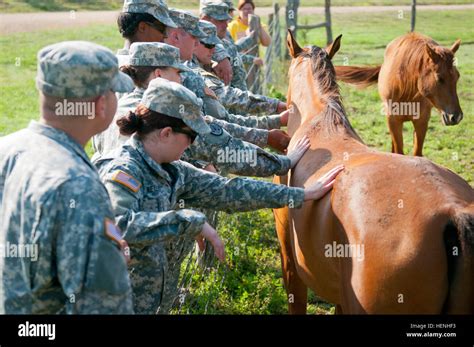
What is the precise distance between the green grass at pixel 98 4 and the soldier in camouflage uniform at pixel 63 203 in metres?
21.0

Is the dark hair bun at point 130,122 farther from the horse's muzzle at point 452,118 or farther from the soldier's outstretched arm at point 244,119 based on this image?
the horse's muzzle at point 452,118

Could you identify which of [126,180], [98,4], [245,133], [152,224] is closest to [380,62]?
[98,4]

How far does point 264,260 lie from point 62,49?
4691 mm

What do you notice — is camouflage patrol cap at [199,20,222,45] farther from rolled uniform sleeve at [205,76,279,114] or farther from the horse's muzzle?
the horse's muzzle

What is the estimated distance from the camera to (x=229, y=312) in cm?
592

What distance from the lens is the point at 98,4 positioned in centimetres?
2488

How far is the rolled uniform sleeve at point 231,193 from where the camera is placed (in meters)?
3.86

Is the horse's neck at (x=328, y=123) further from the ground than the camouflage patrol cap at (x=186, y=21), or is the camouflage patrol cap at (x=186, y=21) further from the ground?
the camouflage patrol cap at (x=186, y=21)

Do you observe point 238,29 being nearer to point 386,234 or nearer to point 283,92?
point 283,92

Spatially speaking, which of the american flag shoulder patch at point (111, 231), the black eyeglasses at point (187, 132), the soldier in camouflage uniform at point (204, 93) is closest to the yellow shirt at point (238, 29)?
the soldier in camouflage uniform at point (204, 93)

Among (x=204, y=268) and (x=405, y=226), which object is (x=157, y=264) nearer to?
(x=405, y=226)

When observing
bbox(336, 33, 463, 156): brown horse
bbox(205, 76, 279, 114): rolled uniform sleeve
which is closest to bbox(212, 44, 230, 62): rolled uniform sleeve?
bbox(205, 76, 279, 114): rolled uniform sleeve

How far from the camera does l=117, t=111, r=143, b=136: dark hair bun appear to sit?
11.5 feet
